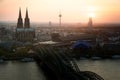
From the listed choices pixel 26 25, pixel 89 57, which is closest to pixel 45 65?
pixel 89 57

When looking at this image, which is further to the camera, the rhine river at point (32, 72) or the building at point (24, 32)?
the building at point (24, 32)

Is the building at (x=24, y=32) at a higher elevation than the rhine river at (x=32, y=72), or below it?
higher

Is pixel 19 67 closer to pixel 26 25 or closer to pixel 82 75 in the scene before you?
pixel 82 75

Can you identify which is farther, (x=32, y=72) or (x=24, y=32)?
(x=24, y=32)

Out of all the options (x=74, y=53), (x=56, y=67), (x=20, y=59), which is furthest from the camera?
(x=74, y=53)

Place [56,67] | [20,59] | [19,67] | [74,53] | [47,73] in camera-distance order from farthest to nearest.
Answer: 1. [74,53]
2. [20,59]
3. [19,67]
4. [47,73]
5. [56,67]

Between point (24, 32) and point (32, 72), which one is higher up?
point (24, 32)

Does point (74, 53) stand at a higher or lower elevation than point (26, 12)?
lower

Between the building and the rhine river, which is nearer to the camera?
the rhine river

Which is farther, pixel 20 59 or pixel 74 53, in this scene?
pixel 74 53

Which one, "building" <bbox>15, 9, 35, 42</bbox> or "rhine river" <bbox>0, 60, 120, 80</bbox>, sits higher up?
"building" <bbox>15, 9, 35, 42</bbox>

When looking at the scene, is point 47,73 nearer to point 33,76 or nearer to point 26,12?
point 33,76
